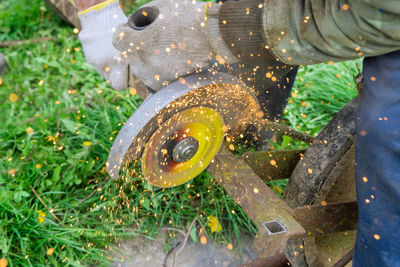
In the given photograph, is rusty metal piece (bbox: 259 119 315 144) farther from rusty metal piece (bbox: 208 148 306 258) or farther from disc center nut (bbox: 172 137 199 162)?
disc center nut (bbox: 172 137 199 162)

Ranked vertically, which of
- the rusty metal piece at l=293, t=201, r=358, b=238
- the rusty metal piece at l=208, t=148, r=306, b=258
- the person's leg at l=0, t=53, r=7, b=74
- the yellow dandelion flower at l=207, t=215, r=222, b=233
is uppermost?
the rusty metal piece at l=208, t=148, r=306, b=258

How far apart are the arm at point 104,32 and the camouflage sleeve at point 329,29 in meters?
0.76

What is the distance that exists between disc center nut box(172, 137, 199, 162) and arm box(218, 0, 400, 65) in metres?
0.44

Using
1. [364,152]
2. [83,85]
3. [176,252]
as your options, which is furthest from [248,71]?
[83,85]

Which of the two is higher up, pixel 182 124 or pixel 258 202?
pixel 182 124

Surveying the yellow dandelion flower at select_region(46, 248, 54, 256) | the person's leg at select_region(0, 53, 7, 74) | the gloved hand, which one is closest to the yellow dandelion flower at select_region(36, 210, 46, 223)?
the yellow dandelion flower at select_region(46, 248, 54, 256)

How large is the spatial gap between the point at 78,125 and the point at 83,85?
904mm

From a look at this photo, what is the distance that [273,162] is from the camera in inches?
81.1

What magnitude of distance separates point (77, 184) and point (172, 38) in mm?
1356

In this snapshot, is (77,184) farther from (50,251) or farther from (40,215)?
(50,251)

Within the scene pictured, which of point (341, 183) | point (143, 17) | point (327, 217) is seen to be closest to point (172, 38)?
point (143, 17)

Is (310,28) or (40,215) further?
(40,215)

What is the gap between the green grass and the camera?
217cm

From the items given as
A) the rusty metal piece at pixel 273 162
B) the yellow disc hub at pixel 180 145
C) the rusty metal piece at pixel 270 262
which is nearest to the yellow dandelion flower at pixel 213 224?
the rusty metal piece at pixel 270 262
